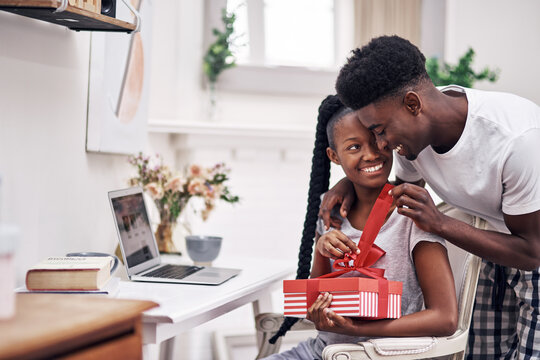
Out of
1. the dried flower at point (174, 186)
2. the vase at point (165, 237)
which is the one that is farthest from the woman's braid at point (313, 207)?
the vase at point (165, 237)

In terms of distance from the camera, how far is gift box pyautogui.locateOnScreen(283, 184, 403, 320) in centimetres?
126

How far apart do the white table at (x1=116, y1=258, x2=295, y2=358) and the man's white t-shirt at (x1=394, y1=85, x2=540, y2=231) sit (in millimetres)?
603

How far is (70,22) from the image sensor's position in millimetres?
1473

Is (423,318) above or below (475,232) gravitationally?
below

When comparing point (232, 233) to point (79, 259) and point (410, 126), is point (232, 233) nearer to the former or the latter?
point (79, 259)

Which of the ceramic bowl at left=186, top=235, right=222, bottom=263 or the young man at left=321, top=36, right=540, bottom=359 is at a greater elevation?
the young man at left=321, top=36, right=540, bottom=359

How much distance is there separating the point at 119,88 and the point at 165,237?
540mm

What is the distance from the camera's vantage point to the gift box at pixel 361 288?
1.26 meters

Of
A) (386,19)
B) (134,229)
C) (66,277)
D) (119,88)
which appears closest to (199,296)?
(66,277)

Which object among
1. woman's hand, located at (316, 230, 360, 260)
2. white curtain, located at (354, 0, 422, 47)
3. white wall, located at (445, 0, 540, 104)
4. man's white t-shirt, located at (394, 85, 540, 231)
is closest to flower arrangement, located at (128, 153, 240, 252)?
woman's hand, located at (316, 230, 360, 260)

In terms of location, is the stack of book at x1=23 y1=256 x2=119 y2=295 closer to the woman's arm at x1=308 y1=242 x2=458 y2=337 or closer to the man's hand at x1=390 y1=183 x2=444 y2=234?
the woman's arm at x1=308 y1=242 x2=458 y2=337

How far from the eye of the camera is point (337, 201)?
62.0 inches

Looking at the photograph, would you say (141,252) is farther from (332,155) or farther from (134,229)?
(332,155)

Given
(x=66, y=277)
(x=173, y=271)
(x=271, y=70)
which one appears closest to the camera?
(x=66, y=277)
